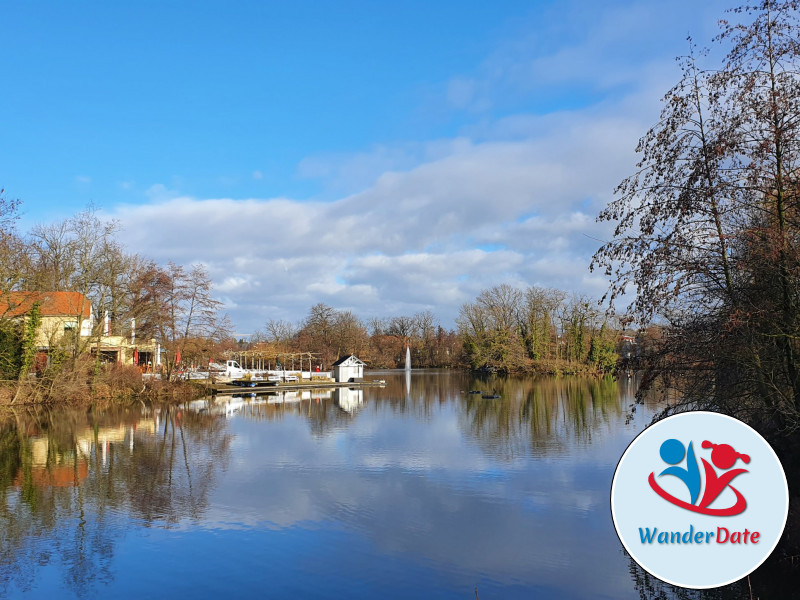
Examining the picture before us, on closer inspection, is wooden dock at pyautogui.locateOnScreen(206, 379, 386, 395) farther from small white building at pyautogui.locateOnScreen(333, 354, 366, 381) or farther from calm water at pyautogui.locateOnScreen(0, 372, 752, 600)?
calm water at pyautogui.locateOnScreen(0, 372, 752, 600)

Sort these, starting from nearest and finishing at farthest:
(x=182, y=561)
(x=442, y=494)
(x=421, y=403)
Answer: (x=182, y=561) < (x=442, y=494) < (x=421, y=403)

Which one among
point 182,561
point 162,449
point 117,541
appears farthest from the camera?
point 162,449

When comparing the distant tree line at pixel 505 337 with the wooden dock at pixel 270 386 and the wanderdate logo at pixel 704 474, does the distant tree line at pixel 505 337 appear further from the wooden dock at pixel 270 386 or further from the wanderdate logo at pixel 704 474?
the wanderdate logo at pixel 704 474

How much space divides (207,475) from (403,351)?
79.1m

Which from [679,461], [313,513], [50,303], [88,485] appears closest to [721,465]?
[679,461]

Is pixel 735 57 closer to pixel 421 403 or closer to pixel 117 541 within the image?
pixel 117 541

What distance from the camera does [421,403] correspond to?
117 feet

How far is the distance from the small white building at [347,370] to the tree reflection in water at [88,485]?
2845 cm

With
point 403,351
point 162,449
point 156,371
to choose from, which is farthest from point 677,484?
point 403,351

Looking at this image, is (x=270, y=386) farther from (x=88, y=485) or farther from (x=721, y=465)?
(x=721, y=465)

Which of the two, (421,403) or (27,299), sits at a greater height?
(27,299)

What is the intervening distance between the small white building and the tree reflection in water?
2845cm

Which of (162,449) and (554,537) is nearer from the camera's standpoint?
(554,537)

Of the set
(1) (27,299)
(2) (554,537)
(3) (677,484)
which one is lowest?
(2) (554,537)
